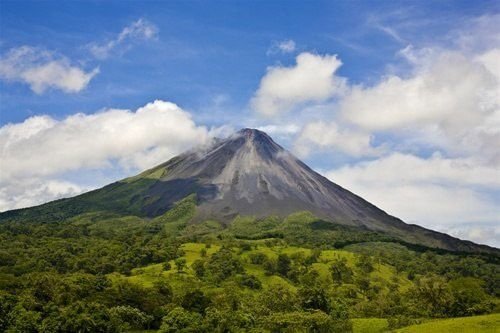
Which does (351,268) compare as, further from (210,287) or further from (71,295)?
(71,295)

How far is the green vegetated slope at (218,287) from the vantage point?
80188 mm

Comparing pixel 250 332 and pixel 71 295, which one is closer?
pixel 250 332

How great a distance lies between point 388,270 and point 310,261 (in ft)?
85.6

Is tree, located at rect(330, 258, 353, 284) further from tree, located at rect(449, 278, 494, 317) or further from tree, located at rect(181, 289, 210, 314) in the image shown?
tree, located at rect(181, 289, 210, 314)

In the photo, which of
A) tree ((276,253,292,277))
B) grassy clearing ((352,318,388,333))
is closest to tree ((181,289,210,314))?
grassy clearing ((352,318,388,333))

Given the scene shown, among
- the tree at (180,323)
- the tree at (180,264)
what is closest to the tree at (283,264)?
the tree at (180,264)

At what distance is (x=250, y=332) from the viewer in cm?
7494

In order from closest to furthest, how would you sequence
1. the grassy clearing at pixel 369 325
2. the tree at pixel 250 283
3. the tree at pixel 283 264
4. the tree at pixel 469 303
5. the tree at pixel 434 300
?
the grassy clearing at pixel 369 325
the tree at pixel 469 303
the tree at pixel 434 300
the tree at pixel 250 283
the tree at pixel 283 264

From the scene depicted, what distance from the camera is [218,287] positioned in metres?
121

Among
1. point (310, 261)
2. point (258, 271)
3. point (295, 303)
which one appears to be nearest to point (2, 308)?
point (295, 303)

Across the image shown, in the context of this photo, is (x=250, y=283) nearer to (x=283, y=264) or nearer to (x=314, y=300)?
(x=283, y=264)

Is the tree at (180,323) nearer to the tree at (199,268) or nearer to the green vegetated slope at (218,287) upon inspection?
the green vegetated slope at (218,287)

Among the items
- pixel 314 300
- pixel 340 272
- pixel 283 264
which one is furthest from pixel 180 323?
pixel 340 272

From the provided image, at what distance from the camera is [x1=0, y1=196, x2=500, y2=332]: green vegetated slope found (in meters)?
80.2
